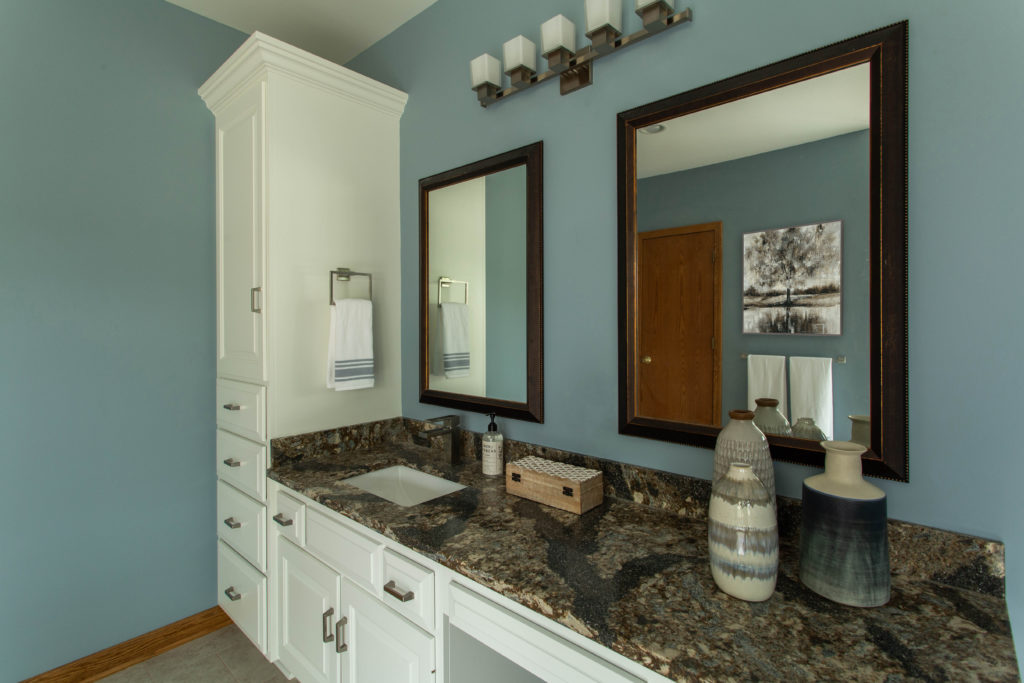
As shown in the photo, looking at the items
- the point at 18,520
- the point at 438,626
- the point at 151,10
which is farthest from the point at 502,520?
the point at 151,10

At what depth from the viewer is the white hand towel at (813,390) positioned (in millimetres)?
1104

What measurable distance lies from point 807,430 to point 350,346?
5.15ft

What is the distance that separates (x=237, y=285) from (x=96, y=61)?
39.5 inches

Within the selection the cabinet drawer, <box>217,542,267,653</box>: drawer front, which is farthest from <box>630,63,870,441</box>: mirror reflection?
<box>217,542,267,653</box>: drawer front

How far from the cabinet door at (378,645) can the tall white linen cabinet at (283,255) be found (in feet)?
1.88

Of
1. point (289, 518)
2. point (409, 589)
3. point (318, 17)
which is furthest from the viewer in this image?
point (318, 17)

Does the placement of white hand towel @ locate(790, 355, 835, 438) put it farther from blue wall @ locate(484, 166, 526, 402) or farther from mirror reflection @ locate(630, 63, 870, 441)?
blue wall @ locate(484, 166, 526, 402)

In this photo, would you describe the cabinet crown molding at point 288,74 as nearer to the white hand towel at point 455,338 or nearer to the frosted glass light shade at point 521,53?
the frosted glass light shade at point 521,53

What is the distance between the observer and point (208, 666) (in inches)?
78.9

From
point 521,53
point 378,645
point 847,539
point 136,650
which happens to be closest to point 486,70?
point 521,53

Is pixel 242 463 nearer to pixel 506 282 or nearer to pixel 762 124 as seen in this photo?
pixel 506 282

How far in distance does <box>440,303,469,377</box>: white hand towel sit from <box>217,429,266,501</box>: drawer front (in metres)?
0.77

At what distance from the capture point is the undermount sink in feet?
5.85

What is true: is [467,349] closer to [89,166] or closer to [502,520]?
[502,520]
